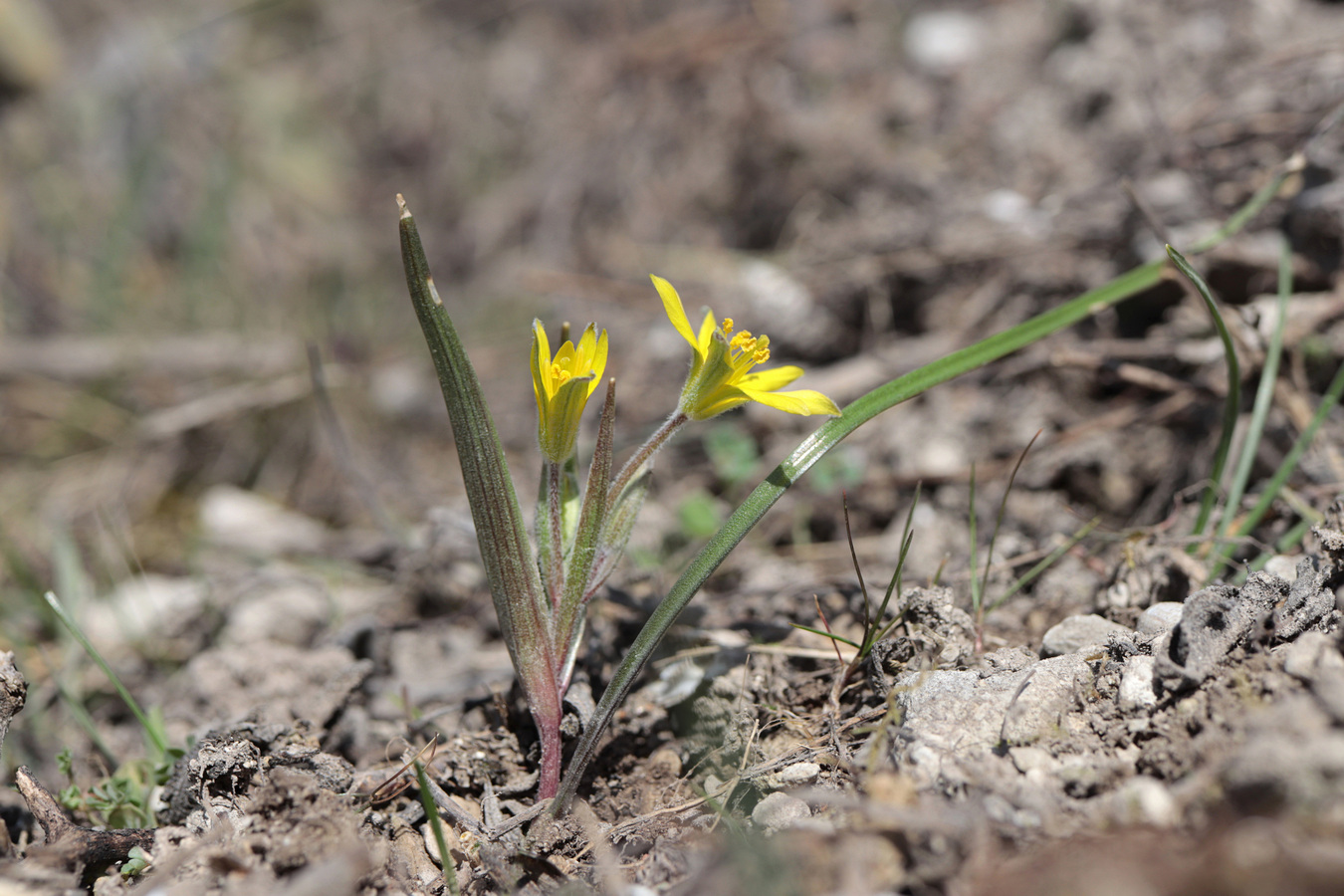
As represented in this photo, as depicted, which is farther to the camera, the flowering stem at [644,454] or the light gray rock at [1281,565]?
the light gray rock at [1281,565]

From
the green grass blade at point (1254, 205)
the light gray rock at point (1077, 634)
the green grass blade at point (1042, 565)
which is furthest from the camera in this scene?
the green grass blade at point (1254, 205)

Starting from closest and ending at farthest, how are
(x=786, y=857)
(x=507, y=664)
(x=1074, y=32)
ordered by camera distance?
(x=786, y=857) → (x=507, y=664) → (x=1074, y=32)

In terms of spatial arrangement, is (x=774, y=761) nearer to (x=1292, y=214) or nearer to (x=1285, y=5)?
(x=1292, y=214)

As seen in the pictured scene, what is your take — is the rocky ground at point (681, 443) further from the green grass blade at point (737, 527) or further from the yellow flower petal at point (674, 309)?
the yellow flower petal at point (674, 309)

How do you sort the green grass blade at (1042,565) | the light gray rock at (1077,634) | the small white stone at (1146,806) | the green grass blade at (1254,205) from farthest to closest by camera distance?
1. the green grass blade at (1254,205)
2. the green grass blade at (1042,565)
3. the light gray rock at (1077,634)
4. the small white stone at (1146,806)

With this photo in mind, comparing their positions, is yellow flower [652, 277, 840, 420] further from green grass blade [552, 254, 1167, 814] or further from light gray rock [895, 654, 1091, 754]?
light gray rock [895, 654, 1091, 754]

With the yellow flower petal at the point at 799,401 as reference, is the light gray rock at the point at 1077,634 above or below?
below

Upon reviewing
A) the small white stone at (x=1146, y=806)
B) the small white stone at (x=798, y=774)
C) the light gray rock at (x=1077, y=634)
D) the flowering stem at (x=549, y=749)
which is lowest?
the light gray rock at (x=1077, y=634)

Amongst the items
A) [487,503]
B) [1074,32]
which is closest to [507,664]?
[487,503]

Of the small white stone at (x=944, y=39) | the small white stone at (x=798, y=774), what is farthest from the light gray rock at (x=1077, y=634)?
the small white stone at (x=944, y=39)
